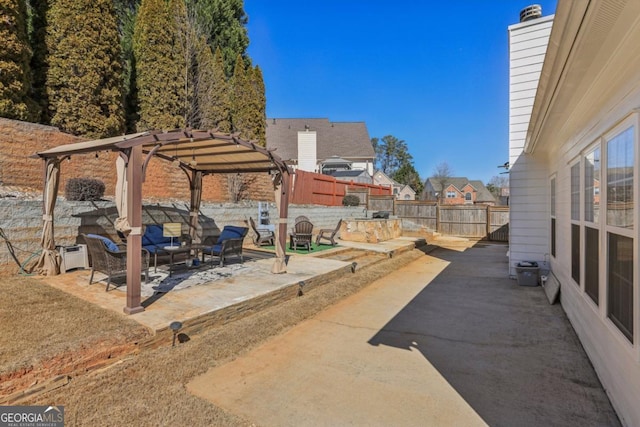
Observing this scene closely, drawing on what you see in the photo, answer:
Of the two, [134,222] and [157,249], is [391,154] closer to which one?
[157,249]

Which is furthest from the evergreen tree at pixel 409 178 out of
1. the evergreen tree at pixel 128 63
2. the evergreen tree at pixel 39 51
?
the evergreen tree at pixel 39 51

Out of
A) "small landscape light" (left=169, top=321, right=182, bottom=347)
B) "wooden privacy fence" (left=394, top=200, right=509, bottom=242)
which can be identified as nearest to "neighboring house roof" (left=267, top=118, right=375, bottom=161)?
"wooden privacy fence" (left=394, top=200, right=509, bottom=242)

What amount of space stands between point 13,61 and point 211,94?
6491 mm

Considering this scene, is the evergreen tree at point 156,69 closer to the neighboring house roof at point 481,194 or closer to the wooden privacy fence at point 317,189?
the wooden privacy fence at point 317,189

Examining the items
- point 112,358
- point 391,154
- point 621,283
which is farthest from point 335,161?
point 391,154

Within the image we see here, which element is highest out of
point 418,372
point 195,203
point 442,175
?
point 442,175

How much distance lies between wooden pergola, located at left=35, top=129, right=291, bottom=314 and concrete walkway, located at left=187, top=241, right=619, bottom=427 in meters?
2.08

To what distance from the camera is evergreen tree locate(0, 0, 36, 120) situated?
26.0ft

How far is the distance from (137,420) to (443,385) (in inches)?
105

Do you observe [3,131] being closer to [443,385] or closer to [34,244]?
[34,244]

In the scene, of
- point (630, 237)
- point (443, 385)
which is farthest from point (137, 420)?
point (630, 237)

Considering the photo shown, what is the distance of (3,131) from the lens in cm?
750

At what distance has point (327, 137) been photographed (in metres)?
32.4

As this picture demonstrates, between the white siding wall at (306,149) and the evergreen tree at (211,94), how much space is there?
13277 mm
